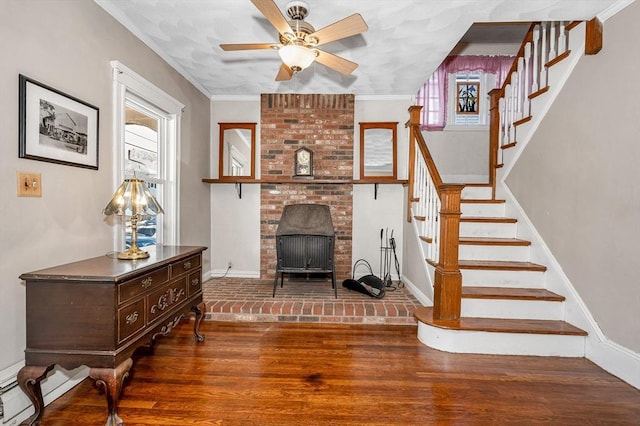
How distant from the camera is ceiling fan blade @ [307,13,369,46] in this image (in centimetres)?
175

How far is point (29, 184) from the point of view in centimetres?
164

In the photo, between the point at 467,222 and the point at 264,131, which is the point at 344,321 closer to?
the point at 467,222

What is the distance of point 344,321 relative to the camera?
2.86 metres

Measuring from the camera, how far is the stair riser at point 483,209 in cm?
347

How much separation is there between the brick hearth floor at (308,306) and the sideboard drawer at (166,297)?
79 cm

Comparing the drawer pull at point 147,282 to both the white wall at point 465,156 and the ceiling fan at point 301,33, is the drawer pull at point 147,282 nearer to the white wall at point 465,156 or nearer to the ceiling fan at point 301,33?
the ceiling fan at point 301,33

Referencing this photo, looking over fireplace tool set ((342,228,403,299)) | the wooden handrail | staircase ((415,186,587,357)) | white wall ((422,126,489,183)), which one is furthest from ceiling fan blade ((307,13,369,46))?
white wall ((422,126,489,183))

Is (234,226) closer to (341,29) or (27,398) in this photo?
(27,398)

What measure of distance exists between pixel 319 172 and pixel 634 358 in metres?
3.29

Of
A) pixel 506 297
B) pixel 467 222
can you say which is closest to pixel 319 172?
pixel 467 222

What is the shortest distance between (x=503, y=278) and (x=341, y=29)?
2502 millimetres

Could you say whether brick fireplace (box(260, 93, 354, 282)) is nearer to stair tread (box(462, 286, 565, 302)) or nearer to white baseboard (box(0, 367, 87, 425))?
stair tread (box(462, 286, 565, 302))

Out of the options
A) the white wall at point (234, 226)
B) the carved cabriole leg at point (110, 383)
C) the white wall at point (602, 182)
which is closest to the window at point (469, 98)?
the white wall at point (602, 182)

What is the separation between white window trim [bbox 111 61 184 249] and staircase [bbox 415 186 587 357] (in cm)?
261
